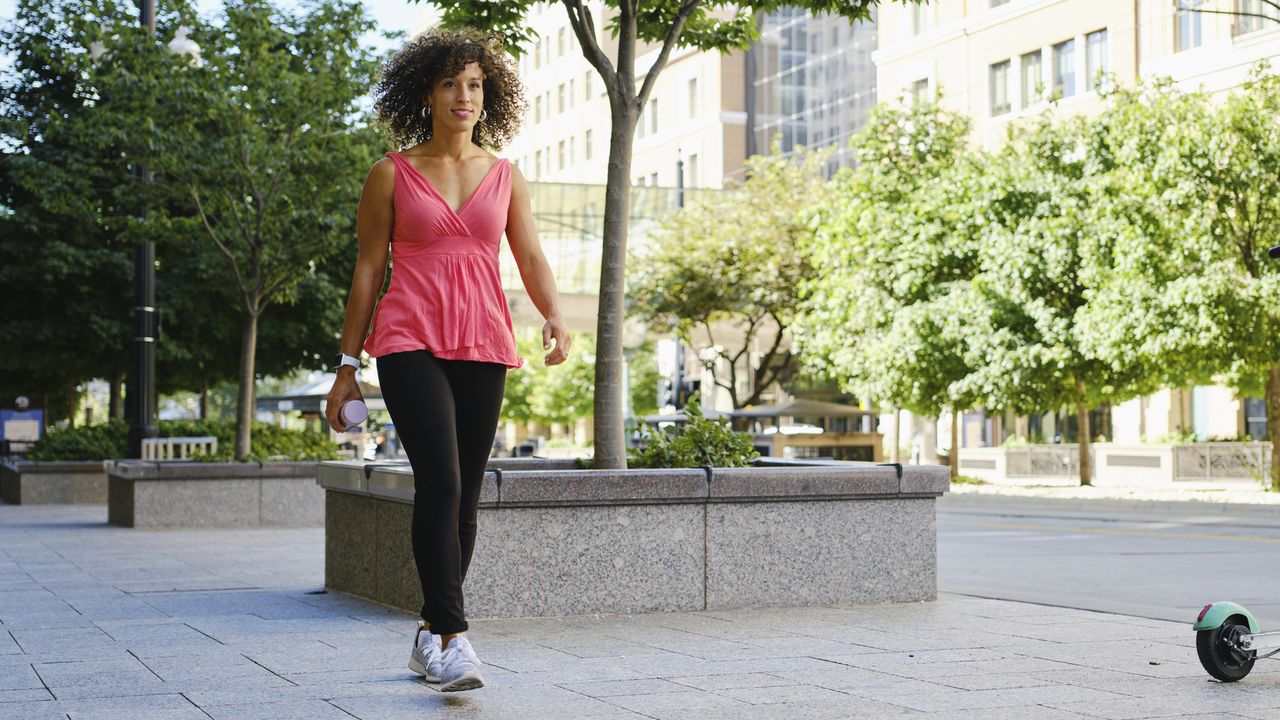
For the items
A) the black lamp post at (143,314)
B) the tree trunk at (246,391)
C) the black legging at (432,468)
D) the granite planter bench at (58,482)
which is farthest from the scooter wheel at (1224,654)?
the granite planter bench at (58,482)

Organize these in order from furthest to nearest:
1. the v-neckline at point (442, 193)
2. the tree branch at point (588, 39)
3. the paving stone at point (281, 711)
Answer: the tree branch at point (588, 39), the v-neckline at point (442, 193), the paving stone at point (281, 711)

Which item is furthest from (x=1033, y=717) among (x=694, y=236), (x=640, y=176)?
(x=640, y=176)

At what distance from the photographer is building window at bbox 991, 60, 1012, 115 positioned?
45.1 meters

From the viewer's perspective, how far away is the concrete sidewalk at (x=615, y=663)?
16.5ft

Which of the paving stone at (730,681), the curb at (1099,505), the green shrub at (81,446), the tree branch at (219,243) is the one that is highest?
the tree branch at (219,243)

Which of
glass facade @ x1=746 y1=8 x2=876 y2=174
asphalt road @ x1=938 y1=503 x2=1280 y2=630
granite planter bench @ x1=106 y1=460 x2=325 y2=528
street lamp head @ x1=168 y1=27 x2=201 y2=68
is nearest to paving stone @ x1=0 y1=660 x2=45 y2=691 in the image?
asphalt road @ x1=938 y1=503 x2=1280 y2=630

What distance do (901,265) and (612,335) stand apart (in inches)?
978

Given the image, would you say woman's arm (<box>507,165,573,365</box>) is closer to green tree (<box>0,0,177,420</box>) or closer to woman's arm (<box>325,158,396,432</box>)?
woman's arm (<box>325,158,396,432</box>)

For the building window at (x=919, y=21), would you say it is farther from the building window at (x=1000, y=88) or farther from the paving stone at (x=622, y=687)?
the paving stone at (x=622, y=687)

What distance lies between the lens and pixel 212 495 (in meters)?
17.1

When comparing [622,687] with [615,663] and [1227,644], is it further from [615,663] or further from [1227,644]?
[1227,644]

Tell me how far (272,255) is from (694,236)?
74.0ft

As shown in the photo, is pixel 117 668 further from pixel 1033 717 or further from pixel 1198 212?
pixel 1198 212

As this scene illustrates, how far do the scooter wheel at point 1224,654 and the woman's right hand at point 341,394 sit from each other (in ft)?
9.62
